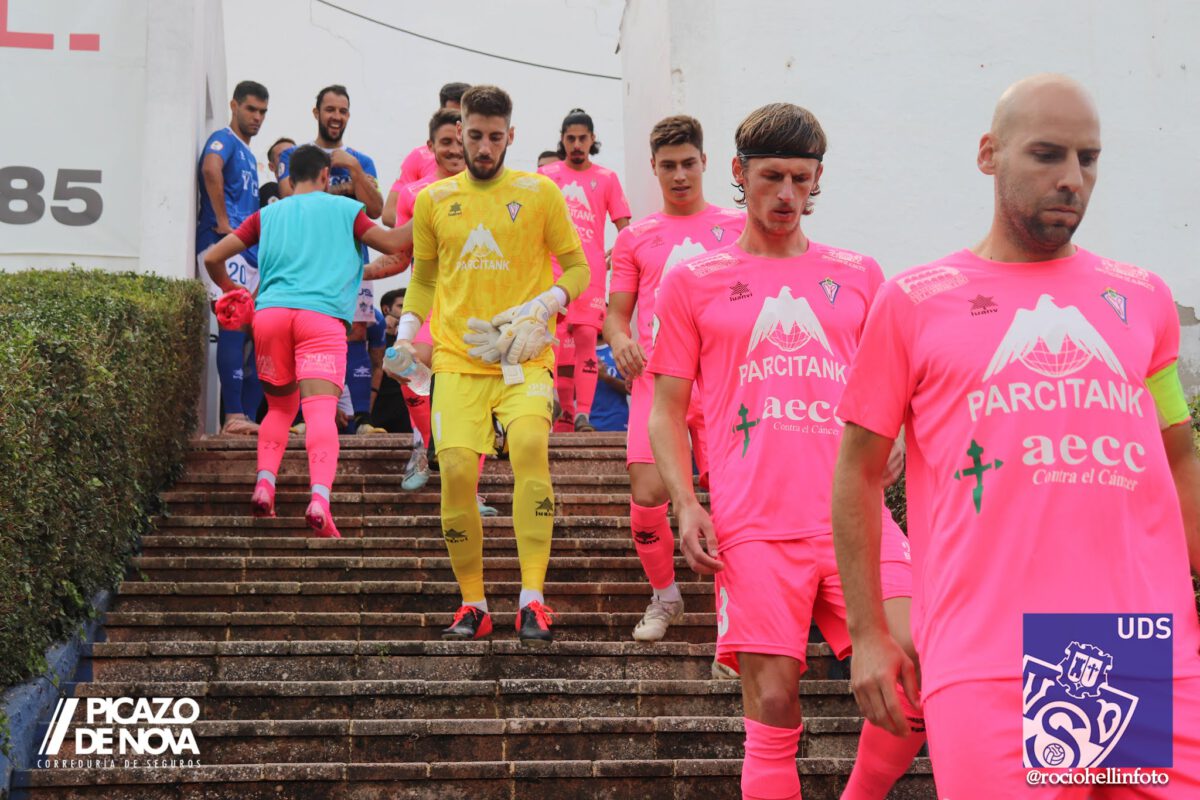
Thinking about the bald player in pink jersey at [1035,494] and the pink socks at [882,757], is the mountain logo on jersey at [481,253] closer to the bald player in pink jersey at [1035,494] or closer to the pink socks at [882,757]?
the pink socks at [882,757]

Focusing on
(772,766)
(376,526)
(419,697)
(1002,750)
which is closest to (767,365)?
(772,766)

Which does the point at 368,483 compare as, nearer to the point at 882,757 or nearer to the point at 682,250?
the point at 682,250

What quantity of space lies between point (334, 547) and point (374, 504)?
0.91m

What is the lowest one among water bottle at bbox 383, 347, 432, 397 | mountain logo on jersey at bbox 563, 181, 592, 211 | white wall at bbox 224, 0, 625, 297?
water bottle at bbox 383, 347, 432, 397

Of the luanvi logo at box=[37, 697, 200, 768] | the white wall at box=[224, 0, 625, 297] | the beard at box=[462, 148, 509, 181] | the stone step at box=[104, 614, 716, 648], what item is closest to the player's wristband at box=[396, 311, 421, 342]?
the beard at box=[462, 148, 509, 181]

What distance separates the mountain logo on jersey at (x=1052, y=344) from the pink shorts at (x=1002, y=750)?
615 mm

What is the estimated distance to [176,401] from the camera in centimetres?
923

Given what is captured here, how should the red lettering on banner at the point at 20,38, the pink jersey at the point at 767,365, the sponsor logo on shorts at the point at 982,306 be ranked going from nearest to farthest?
the sponsor logo on shorts at the point at 982,306
the pink jersey at the point at 767,365
the red lettering on banner at the point at 20,38

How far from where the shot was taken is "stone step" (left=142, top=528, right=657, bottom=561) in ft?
26.1

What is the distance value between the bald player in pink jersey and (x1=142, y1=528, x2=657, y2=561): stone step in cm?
487

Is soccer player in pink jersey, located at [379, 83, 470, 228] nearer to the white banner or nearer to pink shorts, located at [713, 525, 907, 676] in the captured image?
the white banner

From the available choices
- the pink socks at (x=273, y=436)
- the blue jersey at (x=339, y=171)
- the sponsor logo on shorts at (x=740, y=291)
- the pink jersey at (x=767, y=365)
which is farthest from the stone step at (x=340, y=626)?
the blue jersey at (x=339, y=171)

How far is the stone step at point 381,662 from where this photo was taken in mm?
6375

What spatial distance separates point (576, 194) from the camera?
11.4 m
